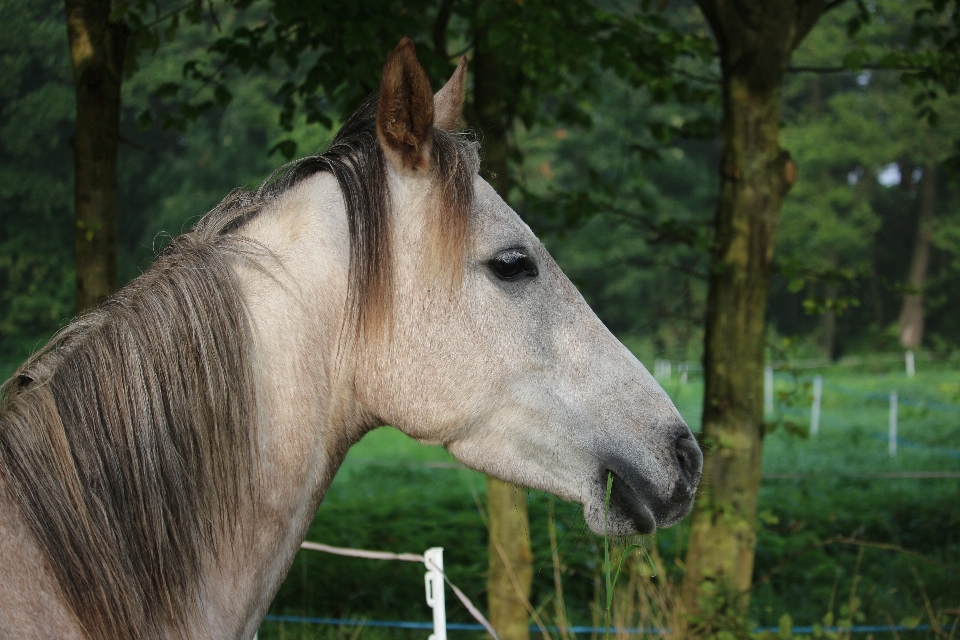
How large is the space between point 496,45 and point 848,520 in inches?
255

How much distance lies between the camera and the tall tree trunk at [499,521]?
13.3 feet

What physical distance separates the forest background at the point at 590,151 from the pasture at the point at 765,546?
3.22 ft

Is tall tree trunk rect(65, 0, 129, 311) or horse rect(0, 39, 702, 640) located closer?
horse rect(0, 39, 702, 640)

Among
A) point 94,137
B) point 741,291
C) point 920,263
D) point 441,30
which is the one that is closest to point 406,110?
point 94,137

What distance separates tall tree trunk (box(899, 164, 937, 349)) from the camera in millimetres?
29500

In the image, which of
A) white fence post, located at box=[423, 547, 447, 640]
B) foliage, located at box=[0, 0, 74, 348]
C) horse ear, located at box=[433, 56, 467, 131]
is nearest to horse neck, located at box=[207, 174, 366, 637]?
horse ear, located at box=[433, 56, 467, 131]

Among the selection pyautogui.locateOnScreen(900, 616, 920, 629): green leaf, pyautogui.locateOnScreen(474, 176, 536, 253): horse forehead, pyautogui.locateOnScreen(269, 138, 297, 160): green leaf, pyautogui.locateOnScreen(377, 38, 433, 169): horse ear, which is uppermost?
pyautogui.locateOnScreen(269, 138, 297, 160): green leaf

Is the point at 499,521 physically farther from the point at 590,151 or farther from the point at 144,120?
the point at 590,151

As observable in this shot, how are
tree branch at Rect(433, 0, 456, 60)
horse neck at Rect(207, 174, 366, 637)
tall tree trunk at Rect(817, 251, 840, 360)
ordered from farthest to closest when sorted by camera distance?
1. tall tree trunk at Rect(817, 251, 840, 360)
2. tree branch at Rect(433, 0, 456, 60)
3. horse neck at Rect(207, 174, 366, 637)

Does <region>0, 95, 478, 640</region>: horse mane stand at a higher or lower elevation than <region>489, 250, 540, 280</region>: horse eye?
lower

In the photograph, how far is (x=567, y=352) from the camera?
1.76 meters

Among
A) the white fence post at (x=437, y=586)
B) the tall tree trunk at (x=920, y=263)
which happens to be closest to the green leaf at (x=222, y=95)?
the white fence post at (x=437, y=586)

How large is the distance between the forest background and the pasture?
38.6 inches

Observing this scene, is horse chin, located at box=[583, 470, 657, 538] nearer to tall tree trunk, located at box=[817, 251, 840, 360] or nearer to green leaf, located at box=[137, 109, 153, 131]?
green leaf, located at box=[137, 109, 153, 131]
